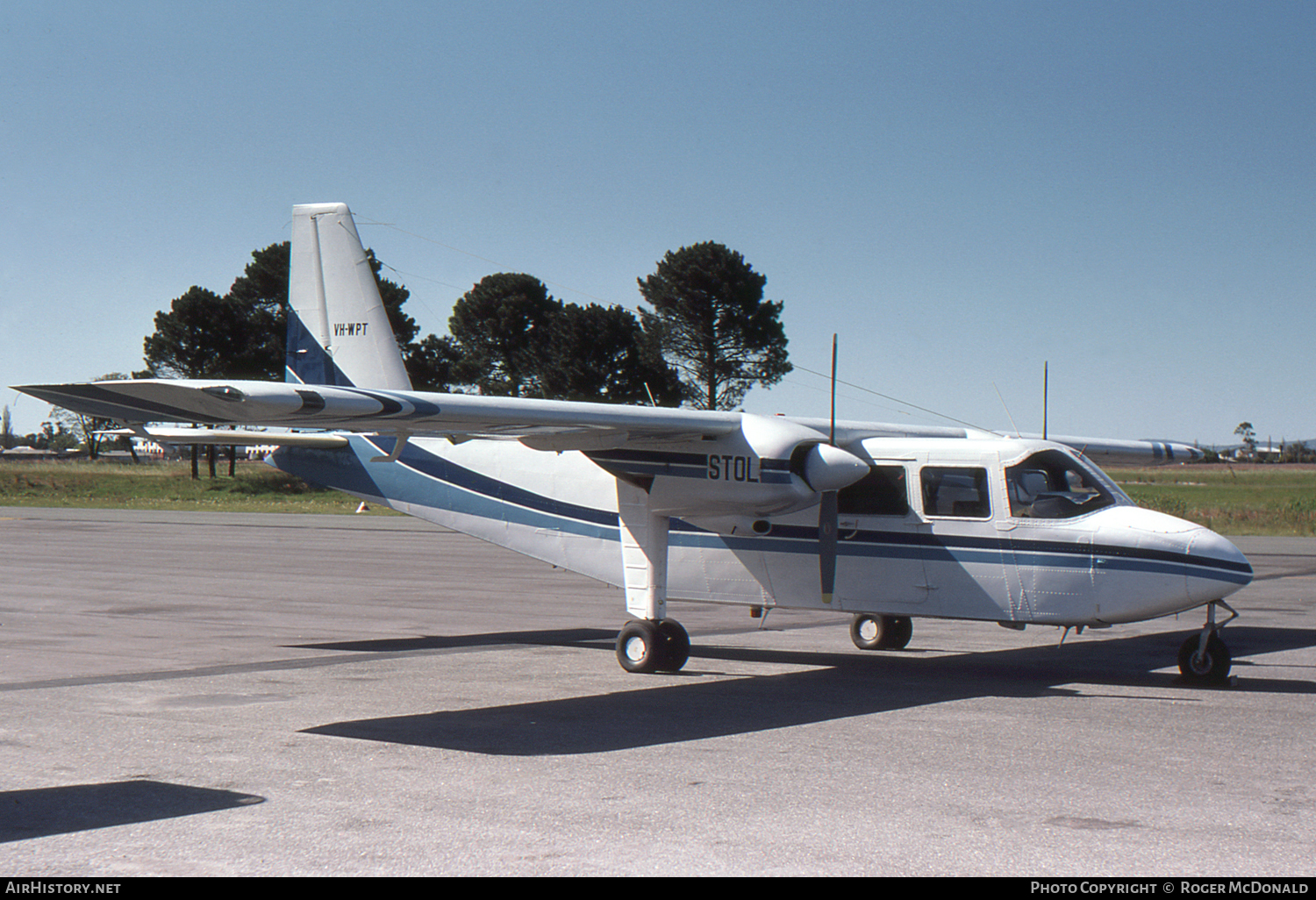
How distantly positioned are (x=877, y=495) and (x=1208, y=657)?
3.70 metres

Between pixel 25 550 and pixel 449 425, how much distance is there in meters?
23.5

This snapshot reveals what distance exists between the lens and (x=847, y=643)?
1614 cm

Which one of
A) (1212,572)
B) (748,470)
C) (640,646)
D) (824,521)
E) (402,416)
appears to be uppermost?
(402,416)

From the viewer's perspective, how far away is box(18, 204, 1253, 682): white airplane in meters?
11.8

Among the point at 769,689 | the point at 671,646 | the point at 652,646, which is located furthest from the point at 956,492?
the point at 652,646

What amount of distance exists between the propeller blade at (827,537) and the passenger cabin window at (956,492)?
0.98 m

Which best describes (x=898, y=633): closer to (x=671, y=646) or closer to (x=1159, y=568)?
(x=671, y=646)

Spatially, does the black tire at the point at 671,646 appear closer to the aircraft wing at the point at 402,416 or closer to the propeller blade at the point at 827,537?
the propeller blade at the point at 827,537

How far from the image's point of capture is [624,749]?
9.05m

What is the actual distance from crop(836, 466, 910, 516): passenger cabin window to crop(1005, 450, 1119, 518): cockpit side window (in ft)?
3.67

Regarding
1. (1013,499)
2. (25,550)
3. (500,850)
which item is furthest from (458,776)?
(25,550)
